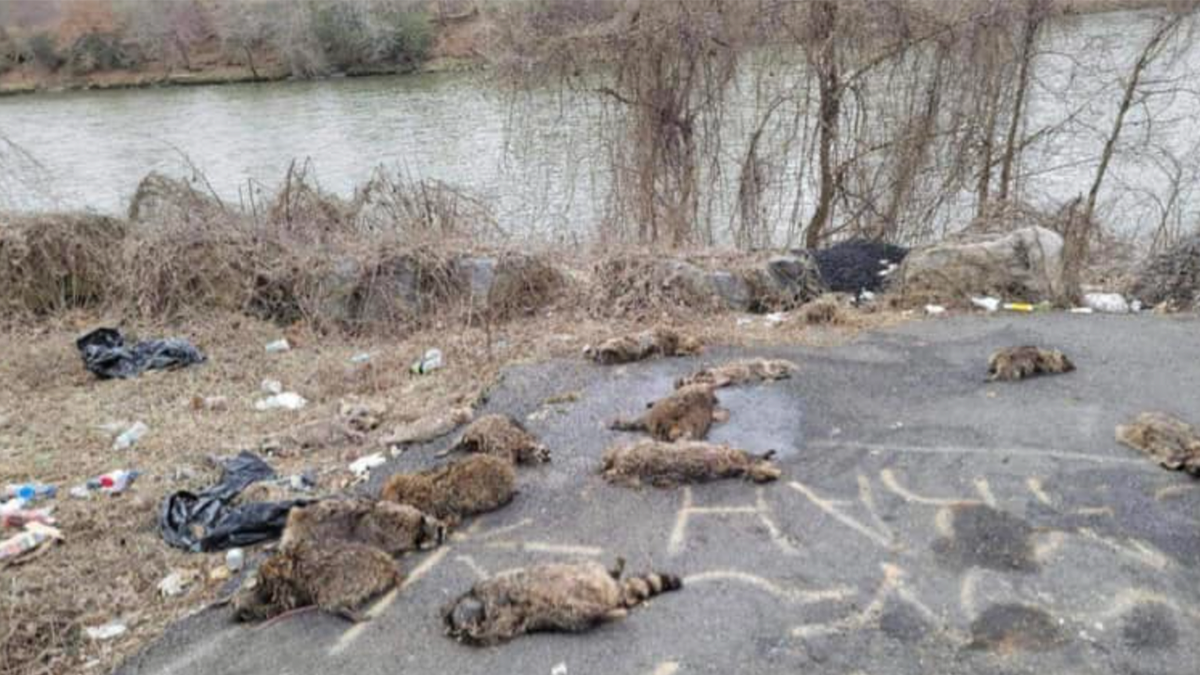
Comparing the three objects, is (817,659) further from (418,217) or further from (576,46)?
(576,46)

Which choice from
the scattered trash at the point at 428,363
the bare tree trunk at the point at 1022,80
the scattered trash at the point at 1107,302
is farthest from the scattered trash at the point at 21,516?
the bare tree trunk at the point at 1022,80

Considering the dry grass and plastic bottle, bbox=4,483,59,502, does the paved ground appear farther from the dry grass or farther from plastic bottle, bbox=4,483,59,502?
plastic bottle, bbox=4,483,59,502

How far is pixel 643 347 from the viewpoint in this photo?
552 cm

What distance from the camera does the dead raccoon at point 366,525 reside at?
11.5 feet

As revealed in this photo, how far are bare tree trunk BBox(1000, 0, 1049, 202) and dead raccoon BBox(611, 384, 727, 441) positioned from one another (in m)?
5.29

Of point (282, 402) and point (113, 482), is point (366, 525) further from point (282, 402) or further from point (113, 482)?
point (282, 402)

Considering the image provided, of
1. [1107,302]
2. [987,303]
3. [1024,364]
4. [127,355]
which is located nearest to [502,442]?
[1024,364]

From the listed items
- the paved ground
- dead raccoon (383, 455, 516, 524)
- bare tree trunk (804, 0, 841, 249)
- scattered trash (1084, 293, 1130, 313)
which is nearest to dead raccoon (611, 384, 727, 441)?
the paved ground

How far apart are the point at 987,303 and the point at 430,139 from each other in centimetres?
1008

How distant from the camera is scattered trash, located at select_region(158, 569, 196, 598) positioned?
11.4ft

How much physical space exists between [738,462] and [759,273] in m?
2.99

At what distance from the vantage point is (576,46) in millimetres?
8500

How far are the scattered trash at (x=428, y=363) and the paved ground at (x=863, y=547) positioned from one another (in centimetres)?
96

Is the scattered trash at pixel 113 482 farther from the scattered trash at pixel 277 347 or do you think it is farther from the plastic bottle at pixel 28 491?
the scattered trash at pixel 277 347
